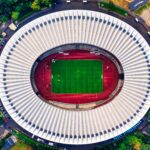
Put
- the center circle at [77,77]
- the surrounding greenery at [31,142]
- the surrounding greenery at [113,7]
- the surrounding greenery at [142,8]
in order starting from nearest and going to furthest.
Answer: the surrounding greenery at [113,7] → the surrounding greenery at [142,8] → the surrounding greenery at [31,142] → the center circle at [77,77]

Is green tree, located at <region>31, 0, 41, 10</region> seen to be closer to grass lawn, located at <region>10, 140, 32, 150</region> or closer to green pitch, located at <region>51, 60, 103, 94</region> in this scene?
green pitch, located at <region>51, 60, 103, 94</region>

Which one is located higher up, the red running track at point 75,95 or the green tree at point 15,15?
the green tree at point 15,15

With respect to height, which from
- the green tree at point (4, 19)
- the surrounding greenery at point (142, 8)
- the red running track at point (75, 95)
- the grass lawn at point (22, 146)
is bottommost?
the grass lawn at point (22, 146)

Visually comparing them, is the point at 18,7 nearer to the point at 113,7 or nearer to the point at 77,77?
the point at 77,77

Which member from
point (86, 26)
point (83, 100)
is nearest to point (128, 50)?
point (86, 26)

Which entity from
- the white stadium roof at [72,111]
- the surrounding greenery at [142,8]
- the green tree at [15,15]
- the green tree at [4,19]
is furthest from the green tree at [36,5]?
the surrounding greenery at [142,8]

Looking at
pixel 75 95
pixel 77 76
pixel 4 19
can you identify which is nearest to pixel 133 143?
pixel 75 95

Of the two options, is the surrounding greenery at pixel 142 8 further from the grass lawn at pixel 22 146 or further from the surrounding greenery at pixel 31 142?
the grass lawn at pixel 22 146
